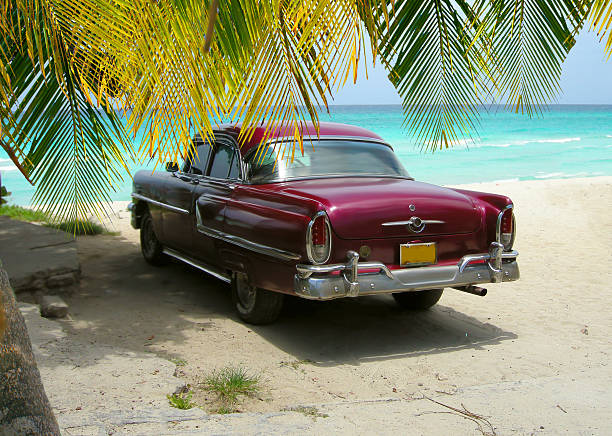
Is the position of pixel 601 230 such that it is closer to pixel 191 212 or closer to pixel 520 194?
pixel 520 194

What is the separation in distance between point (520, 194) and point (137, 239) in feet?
28.4

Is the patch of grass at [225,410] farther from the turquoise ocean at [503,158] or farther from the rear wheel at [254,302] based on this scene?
the turquoise ocean at [503,158]

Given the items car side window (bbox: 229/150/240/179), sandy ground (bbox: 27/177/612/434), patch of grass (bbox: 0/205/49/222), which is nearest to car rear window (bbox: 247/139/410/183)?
car side window (bbox: 229/150/240/179)

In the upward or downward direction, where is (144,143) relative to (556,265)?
upward

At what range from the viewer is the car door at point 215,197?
→ 234 inches

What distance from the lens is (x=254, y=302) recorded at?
18.6ft

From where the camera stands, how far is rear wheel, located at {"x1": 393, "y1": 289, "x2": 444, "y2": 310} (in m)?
6.25

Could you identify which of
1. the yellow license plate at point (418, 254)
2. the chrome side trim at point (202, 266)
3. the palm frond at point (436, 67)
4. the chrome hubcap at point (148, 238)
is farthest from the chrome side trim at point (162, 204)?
the palm frond at point (436, 67)

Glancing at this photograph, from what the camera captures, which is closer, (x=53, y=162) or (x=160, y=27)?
(x=160, y=27)

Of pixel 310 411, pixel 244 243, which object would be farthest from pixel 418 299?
pixel 310 411

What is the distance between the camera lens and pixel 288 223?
16.3 feet

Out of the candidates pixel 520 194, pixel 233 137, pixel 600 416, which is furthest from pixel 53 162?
pixel 520 194

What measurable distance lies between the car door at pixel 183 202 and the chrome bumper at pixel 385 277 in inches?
80.2

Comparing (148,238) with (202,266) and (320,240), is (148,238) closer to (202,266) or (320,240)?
(202,266)
